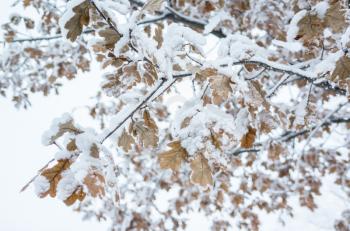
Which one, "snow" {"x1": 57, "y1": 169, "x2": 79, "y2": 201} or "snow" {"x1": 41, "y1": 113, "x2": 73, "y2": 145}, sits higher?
"snow" {"x1": 41, "y1": 113, "x2": 73, "y2": 145}

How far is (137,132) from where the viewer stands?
154cm

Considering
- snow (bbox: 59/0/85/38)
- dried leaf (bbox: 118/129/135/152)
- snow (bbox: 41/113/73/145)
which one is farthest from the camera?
dried leaf (bbox: 118/129/135/152)

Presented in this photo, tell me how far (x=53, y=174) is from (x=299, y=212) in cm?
2511

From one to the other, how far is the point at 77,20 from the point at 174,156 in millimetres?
641

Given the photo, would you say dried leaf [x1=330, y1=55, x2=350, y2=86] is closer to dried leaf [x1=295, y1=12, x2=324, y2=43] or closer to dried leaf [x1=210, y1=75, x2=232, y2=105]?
dried leaf [x1=295, y1=12, x2=324, y2=43]

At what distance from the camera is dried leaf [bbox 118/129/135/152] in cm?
149

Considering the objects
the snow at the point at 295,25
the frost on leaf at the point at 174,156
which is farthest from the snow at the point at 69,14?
the snow at the point at 295,25

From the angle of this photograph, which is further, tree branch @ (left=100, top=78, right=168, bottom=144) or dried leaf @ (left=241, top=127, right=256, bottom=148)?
dried leaf @ (left=241, top=127, right=256, bottom=148)

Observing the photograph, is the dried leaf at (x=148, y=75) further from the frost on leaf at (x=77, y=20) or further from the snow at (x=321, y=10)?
the snow at (x=321, y=10)

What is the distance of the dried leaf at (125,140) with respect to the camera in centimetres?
149

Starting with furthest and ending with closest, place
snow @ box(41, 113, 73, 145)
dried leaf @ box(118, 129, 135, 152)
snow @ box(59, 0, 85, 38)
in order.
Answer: dried leaf @ box(118, 129, 135, 152)
snow @ box(41, 113, 73, 145)
snow @ box(59, 0, 85, 38)

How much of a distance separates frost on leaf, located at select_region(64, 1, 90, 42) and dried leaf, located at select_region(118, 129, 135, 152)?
48 centimetres

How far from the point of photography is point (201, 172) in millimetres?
1291

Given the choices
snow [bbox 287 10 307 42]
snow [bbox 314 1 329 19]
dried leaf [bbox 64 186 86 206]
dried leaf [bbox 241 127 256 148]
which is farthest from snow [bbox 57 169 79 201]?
snow [bbox 314 1 329 19]
